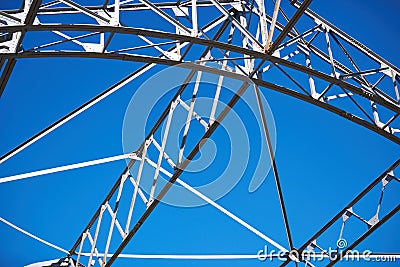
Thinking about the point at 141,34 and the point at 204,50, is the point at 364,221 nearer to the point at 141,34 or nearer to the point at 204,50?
the point at 204,50

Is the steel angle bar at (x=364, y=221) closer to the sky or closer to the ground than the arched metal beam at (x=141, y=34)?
closer to the ground

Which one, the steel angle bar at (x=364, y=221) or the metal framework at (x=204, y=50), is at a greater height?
the metal framework at (x=204, y=50)

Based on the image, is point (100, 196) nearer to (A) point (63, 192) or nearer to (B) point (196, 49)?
(A) point (63, 192)

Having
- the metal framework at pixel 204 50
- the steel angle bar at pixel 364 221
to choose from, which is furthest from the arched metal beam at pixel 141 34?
the steel angle bar at pixel 364 221

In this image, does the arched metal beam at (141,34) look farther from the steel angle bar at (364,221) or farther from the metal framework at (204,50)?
the steel angle bar at (364,221)

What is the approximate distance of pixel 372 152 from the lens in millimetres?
21953

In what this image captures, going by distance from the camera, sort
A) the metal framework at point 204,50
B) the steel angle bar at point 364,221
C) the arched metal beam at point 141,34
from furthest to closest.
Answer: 1. the steel angle bar at point 364,221
2. the metal framework at point 204,50
3. the arched metal beam at point 141,34

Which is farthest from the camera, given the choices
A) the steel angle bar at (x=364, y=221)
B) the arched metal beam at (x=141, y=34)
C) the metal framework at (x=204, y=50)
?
the steel angle bar at (x=364, y=221)

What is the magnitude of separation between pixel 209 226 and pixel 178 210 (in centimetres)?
149

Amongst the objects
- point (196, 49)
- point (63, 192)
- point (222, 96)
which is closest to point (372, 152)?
point (222, 96)

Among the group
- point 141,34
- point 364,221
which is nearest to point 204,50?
point 141,34

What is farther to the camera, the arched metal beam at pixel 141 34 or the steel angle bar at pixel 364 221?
the steel angle bar at pixel 364 221

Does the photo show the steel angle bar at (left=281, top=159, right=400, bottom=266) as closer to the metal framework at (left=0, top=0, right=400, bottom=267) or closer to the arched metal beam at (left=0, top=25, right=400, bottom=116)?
the metal framework at (left=0, top=0, right=400, bottom=267)

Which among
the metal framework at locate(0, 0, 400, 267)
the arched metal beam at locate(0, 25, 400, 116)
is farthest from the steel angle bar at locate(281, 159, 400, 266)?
the arched metal beam at locate(0, 25, 400, 116)
